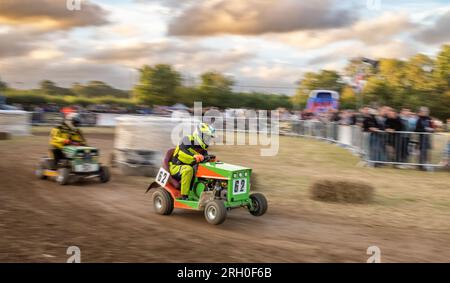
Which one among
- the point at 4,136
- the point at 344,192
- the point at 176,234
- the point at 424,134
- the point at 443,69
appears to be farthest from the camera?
the point at 443,69

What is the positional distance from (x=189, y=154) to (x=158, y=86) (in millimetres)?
41637

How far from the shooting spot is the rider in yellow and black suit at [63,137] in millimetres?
10781

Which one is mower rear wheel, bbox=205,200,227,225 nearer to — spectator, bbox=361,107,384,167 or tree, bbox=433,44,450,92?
spectator, bbox=361,107,384,167

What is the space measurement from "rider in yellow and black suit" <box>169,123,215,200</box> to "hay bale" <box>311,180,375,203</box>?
2813mm

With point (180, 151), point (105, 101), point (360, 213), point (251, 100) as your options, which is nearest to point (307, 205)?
point (360, 213)

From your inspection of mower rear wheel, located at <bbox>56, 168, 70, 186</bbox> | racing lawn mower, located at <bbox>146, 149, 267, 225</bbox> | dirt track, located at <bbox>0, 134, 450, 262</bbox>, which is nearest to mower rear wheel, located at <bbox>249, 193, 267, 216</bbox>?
racing lawn mower, located at <bbox>146, 149, 267, 225</bbox>

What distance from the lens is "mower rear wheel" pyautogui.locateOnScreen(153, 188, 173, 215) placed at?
25.3ft

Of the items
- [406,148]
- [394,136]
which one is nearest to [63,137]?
[394,136]

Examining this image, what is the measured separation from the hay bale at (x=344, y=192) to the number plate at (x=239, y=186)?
2356 mm

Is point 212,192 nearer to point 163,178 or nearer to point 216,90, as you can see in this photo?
point 163,178

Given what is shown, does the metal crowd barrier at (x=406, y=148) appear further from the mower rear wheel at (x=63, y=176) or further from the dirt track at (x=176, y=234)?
the mower rear wheel at (x=63, y=176)

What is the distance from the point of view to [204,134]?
760cm

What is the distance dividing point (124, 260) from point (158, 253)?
45 centimetres

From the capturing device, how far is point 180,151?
7812 millimetres
